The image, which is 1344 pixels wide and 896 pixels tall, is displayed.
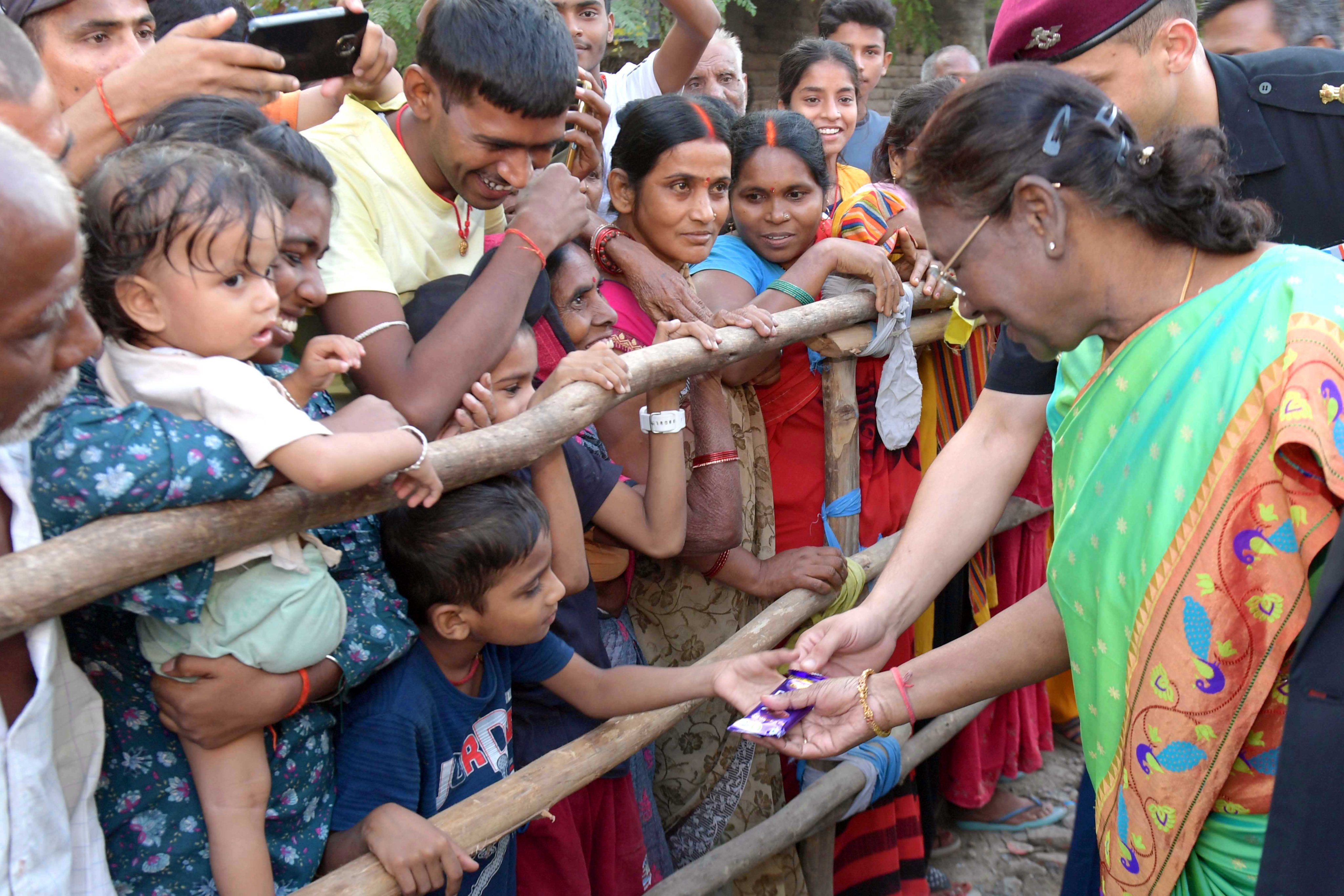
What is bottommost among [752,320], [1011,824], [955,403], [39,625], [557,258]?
[1011,824]

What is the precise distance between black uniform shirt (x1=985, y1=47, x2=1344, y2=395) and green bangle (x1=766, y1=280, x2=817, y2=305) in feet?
2.32

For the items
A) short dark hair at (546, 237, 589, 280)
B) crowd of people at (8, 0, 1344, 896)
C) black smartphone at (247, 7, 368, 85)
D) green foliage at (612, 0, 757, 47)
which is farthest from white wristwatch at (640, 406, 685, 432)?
green foliage at (612, 0, 757, 47)

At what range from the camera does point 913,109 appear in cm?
383

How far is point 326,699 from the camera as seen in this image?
177 centimetres

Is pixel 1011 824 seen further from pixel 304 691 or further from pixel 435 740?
pixel 304 691

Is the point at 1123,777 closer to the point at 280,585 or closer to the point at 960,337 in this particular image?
the point at 280,585

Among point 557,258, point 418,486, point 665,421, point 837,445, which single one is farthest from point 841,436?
point 418,486

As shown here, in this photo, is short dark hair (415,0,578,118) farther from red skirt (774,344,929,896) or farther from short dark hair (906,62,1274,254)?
red skirt (774,344,929,896)

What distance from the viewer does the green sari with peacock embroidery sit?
1486 mm

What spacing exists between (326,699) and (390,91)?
1614mm

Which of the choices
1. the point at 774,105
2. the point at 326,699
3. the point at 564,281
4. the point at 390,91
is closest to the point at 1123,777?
the point at 326,699

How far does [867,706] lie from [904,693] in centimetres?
8

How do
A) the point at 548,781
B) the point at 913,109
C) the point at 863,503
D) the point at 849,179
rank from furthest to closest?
the point at 849,179, the point at 913,109, the point at 863,503, the point at 548,781

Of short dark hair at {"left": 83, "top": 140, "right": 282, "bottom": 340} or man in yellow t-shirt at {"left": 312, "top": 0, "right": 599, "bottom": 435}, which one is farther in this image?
man in yellow t-shirt at {"left": 312, "top": 0, "right": 599, "bottom": 435}
